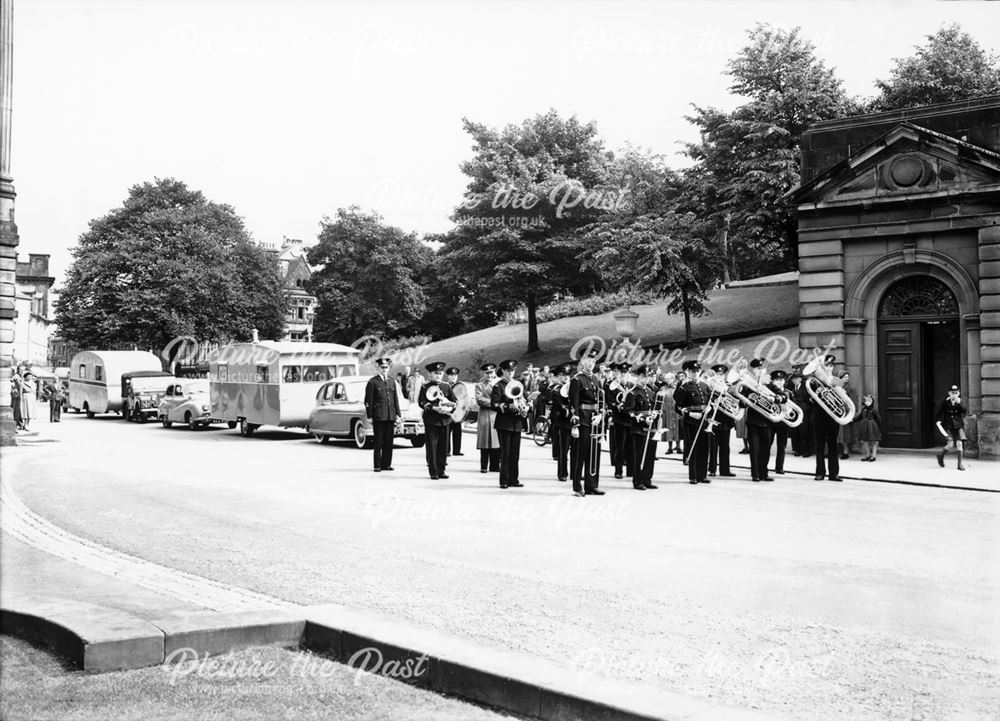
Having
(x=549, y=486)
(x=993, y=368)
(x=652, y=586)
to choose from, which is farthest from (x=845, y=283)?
(x=652, y=586)

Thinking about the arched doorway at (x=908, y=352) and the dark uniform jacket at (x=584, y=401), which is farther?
the arched doorway at (x=908, y=352)

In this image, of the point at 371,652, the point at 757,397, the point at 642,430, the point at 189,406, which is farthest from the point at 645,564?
the point at 189,406

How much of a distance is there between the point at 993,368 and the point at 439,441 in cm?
1232

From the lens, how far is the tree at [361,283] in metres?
73.4

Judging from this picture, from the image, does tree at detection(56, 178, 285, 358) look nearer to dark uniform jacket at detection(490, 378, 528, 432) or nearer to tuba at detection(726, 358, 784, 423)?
dark uniform jacket at detection(490, 378, 528, 432)

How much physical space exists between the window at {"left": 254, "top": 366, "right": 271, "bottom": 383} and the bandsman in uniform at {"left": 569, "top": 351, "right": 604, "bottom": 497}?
1526 centimetres

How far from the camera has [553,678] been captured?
17.8 ft

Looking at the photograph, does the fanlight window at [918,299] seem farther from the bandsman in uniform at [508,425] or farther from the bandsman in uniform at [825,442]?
the bandsman in uniform at [508,425]

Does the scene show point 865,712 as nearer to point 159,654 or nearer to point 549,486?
point 159,654

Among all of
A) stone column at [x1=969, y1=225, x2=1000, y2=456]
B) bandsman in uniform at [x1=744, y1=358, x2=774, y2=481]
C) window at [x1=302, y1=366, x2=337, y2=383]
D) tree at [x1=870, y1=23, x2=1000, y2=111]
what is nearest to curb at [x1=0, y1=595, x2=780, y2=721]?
bandsman in uniform at [x1=744, y1=358, x2=774, y2=481]

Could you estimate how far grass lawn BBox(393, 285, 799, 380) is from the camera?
148ft

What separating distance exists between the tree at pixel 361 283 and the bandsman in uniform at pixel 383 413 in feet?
176

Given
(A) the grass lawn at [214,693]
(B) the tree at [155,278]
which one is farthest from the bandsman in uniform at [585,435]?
(B) the tree at [155,278]

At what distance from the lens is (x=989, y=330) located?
21.5 m
